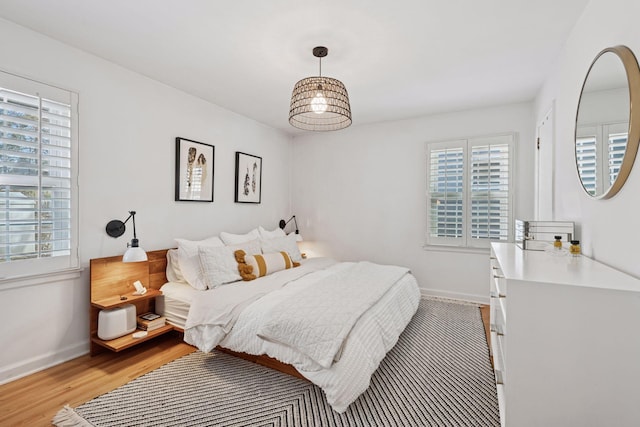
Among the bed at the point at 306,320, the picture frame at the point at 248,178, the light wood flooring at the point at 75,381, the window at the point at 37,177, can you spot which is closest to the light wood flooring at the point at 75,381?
the light wood flooring at the point at 75,381

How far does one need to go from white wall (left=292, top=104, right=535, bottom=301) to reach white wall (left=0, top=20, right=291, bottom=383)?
1.57 metres

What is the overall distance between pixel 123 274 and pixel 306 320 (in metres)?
1.85

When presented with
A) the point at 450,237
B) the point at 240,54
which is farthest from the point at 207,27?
the point at 450,237

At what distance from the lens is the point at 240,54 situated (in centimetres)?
251

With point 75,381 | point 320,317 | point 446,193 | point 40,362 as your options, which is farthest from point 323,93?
point 40,362

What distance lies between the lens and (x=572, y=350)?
119 cm

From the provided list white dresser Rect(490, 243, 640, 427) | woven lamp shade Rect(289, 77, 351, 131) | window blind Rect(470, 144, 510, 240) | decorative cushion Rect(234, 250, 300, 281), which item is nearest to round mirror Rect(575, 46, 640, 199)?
white dresser Rect(490, 243, 640, 427)

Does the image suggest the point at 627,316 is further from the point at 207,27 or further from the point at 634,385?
the point at 207,27

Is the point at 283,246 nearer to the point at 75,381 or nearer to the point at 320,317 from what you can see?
the point at 320,317

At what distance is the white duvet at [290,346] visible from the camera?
182cm

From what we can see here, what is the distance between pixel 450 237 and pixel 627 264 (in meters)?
2.64

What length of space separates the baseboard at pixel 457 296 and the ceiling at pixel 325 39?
8.09ft

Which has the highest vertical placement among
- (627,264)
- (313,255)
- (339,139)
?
(339,139)

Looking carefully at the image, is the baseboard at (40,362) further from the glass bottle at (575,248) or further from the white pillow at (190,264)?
the glass bottle at (575,248)
